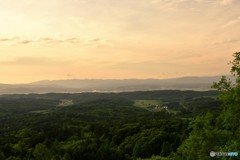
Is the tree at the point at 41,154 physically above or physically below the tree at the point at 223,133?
below

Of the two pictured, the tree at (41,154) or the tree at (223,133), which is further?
the tree at (41,154)

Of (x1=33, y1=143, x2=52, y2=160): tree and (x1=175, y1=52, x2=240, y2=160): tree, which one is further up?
(x1=175, y1=52, x2=240, y2=160): tree

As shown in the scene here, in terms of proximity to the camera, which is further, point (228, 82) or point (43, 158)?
point (43, 158)

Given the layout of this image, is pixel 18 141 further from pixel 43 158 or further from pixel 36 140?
pixel 43 158

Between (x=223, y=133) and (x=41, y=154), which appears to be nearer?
(x=223, y=133)

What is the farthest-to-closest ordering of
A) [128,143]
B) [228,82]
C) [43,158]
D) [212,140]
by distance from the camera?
[128,143] → [43,158] → [228,82] → [212,140]

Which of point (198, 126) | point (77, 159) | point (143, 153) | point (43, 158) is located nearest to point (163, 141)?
point (143, 153)

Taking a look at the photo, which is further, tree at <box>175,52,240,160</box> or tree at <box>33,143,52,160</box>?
tree at <box>33,143,52,160</box>

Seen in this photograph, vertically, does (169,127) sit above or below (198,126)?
below

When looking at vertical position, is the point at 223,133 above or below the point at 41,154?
above

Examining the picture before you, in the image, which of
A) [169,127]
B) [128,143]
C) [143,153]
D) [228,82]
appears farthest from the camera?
[169,127]

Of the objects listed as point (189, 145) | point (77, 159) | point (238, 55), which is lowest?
point (77, 159)
